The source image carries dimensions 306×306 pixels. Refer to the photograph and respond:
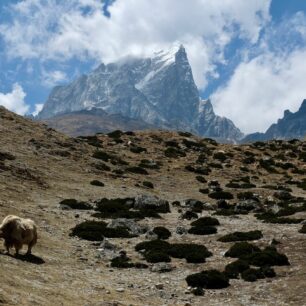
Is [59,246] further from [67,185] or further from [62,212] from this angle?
[67,185]

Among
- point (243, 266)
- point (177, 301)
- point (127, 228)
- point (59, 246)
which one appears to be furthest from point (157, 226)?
point (177, 301)

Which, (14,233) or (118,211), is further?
(118,211)

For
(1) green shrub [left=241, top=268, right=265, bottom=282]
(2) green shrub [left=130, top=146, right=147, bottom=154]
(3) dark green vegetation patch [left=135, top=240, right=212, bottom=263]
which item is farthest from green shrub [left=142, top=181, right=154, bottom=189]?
(1) green shrub [left=241, top=268, right=265, bottom=282]

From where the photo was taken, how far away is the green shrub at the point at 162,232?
31.8 metres

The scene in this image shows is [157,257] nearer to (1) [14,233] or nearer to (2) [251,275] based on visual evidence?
(2) [251,275]

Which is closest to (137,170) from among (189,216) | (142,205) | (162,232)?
(142,205)

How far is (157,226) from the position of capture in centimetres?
3522

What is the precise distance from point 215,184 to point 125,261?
107 feet

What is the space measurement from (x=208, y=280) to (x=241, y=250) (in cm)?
524

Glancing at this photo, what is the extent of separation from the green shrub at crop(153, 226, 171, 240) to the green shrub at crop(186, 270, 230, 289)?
946 centimetres

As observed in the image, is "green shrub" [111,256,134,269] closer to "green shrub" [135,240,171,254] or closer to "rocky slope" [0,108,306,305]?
"rocky slope" [0,108,306,305]

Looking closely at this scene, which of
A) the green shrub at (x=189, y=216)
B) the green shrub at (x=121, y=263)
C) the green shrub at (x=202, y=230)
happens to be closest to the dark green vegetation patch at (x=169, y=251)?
the green shrub at (x=121, y=263)

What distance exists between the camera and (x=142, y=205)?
41.5 metres

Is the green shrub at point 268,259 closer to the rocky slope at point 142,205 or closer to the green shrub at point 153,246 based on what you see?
the rocky slope at point 142,205
